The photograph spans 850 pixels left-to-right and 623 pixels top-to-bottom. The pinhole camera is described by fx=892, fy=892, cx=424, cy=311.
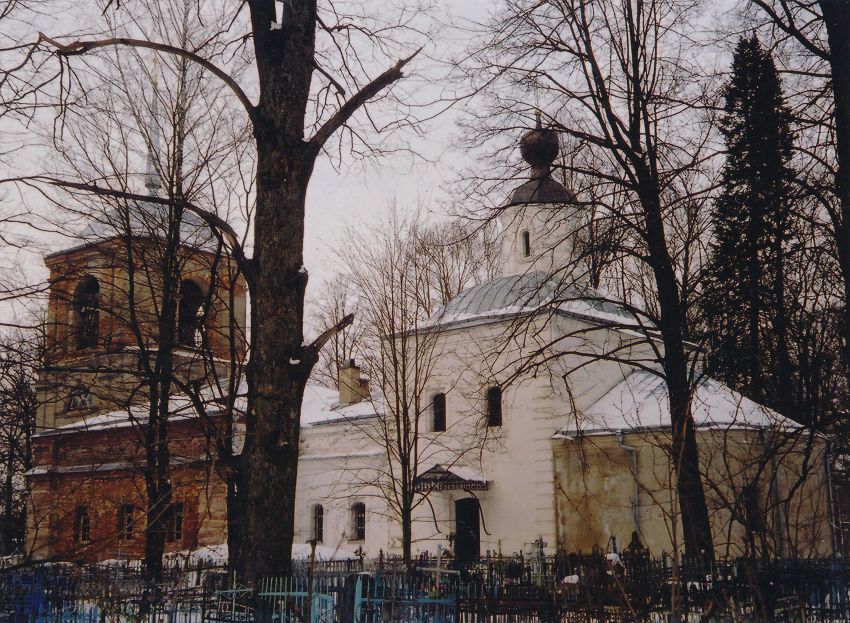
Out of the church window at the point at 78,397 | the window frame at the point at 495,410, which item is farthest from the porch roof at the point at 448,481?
the church window at the point at 78,397

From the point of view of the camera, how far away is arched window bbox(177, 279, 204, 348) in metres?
10.4

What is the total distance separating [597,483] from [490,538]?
3520 millimetres

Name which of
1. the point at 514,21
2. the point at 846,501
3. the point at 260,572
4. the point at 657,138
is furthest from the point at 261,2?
the point at 846,501

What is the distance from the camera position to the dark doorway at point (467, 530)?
930 inches

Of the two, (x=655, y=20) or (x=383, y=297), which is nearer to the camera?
(x=655, y=20)

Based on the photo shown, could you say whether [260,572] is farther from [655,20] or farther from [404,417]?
[404,417]

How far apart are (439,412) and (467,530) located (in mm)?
3528

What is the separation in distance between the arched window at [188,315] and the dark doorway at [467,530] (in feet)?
28.2

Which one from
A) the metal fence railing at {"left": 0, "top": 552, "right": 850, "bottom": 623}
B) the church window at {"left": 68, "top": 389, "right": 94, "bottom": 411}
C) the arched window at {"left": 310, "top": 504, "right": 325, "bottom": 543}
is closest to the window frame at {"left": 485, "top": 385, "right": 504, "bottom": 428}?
the arched window at {"left": 310, "top": 504, "right": 325, "bottom": 543}

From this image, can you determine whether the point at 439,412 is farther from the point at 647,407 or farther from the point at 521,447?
the point at 647,407

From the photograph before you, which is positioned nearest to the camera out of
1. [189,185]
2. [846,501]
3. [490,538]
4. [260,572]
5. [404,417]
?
[260,572]

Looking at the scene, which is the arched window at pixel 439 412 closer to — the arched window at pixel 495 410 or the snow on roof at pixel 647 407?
the arched window at pixel 495 410

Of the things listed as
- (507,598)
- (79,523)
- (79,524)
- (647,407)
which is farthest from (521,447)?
(79,524)

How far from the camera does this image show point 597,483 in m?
21.7
